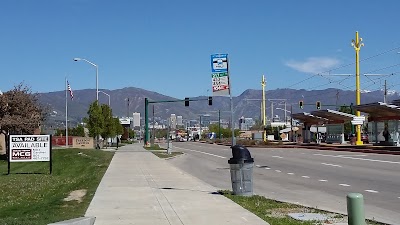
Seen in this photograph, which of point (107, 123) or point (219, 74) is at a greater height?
point (219, 74)

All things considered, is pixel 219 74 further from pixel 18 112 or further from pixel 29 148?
pixel 18 112

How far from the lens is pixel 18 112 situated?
46625 millimetres

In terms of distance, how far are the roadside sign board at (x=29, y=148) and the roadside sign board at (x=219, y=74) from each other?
14.3m

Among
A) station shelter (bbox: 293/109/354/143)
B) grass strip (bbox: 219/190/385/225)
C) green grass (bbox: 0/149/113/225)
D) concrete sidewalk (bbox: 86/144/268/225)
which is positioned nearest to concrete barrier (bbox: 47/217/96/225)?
concrete sidewalk (bbox: 86/144/268/225)

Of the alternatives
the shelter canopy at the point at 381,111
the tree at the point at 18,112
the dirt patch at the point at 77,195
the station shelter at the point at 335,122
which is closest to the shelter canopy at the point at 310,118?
the station shelter at the point at 335,122

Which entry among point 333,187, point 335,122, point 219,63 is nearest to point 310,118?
point 335,122

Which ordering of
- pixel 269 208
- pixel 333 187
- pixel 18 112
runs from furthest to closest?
1. pixel 18 112
2. pixel 333 187
3. pixel 269 208

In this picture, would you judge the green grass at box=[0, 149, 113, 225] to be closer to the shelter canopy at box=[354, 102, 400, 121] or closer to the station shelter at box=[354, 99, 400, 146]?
the shelter canopy at box=[354, 102, 400, 121]

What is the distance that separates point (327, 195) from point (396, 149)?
28115 mm

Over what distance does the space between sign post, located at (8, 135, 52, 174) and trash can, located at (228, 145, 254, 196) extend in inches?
606

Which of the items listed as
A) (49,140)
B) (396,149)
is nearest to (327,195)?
(49,140)

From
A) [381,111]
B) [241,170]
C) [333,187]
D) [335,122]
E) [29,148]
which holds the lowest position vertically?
[333,187]

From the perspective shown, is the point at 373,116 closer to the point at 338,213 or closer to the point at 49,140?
the point at 49,140

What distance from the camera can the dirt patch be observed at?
14.5 metres
